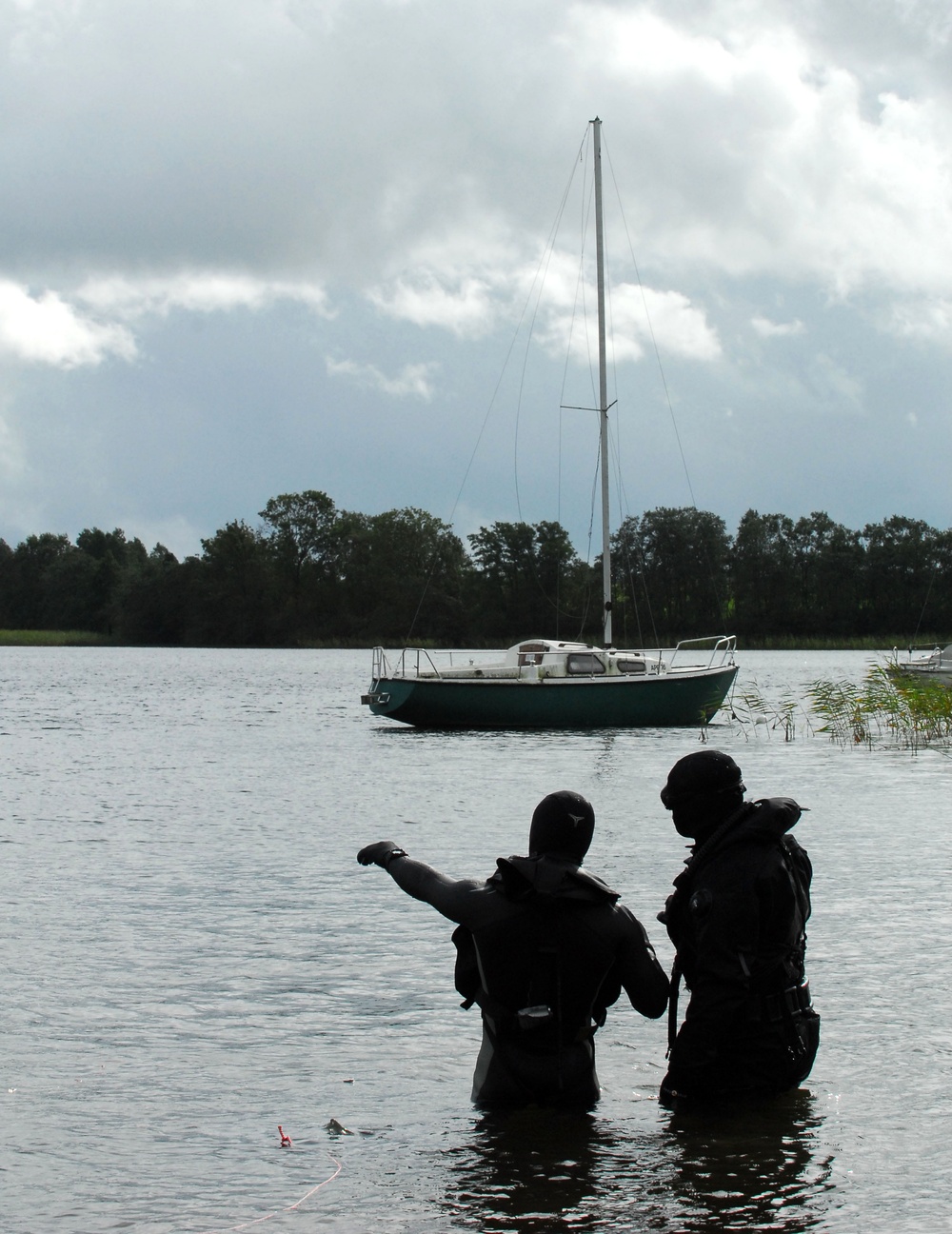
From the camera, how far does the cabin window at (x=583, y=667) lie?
113 ft

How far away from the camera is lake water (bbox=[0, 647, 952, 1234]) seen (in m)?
5.46

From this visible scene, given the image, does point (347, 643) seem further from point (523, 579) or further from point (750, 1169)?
point (750, 1169)

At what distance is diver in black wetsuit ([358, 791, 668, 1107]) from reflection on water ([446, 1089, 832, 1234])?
0.52 metres

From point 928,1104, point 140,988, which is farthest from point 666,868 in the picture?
point 928,1104

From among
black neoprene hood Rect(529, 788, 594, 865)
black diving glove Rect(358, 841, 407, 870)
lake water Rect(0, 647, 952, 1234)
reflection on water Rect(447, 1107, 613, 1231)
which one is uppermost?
black neoprene hood Rect(529, 788, 594, 865)

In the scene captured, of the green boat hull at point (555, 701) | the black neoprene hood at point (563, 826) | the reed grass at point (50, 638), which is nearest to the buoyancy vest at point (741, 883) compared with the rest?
the black neoprene hood at point (563, 826)

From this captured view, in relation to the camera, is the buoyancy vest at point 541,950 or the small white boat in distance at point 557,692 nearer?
the buoyancy vest at point 541,950

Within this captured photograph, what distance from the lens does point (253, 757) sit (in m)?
30.5

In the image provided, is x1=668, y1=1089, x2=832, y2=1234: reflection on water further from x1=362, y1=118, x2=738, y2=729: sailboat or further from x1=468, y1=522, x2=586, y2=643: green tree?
x1=468, y1=522, x2=586, y2=643: green tree

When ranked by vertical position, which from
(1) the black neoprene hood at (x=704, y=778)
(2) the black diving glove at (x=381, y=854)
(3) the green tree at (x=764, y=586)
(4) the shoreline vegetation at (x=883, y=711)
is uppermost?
(3) the green tree at (x=764, y=586)

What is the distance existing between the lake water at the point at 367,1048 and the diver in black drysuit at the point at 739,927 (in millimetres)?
576

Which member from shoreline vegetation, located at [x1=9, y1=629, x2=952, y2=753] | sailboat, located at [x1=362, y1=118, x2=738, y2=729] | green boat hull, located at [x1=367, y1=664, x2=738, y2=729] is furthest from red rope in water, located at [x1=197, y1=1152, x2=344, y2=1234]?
green boat hull, located at [x1=367, y1=664, x2=738, y2=729]

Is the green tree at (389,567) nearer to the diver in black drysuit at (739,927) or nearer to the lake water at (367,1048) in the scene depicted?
the lake water at (367,1048)

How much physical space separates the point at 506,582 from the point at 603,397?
107m
